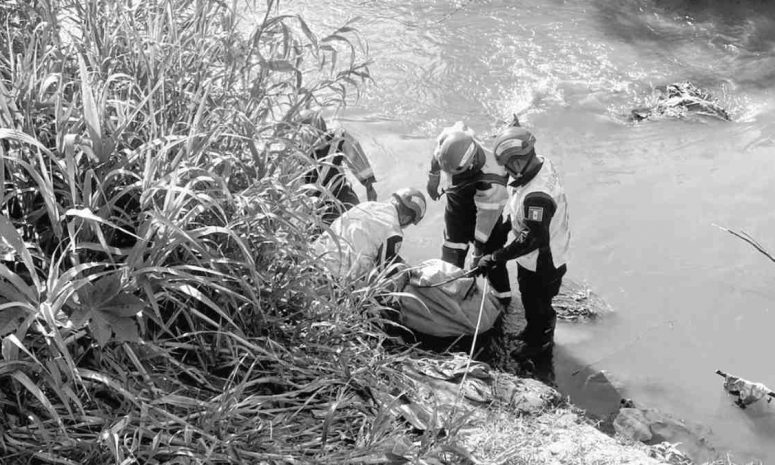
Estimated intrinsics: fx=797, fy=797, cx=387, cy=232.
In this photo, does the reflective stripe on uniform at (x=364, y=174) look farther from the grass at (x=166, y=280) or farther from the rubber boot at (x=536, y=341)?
the grass at (x=166, y=280)

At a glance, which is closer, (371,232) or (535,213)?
(371,232)

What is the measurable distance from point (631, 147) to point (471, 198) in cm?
263

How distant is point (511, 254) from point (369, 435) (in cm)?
235

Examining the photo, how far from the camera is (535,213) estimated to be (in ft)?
15.6

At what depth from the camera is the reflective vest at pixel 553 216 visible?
4.80m

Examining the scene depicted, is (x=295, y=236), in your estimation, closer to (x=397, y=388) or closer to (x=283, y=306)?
(x=283, y=306)

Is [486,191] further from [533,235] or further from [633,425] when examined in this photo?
[633,425]

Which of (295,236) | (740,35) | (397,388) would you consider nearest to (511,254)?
(397,388)

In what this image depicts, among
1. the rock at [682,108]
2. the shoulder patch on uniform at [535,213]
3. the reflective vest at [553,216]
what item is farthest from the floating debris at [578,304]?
the rock at [682,108]

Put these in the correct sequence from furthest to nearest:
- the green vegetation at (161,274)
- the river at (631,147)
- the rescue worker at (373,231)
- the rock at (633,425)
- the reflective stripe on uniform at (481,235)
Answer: the reflective stripe on uniform at (481,235)
the river at (631,147)
the rock at (633,425)
the rescue worker at (373,231)
the green vegetation at (161,274)

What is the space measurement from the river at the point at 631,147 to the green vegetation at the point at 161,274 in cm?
263

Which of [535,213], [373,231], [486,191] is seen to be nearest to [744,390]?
[535,213]

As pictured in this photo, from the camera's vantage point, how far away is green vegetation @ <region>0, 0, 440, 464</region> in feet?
7.53

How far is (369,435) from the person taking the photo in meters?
2.71
